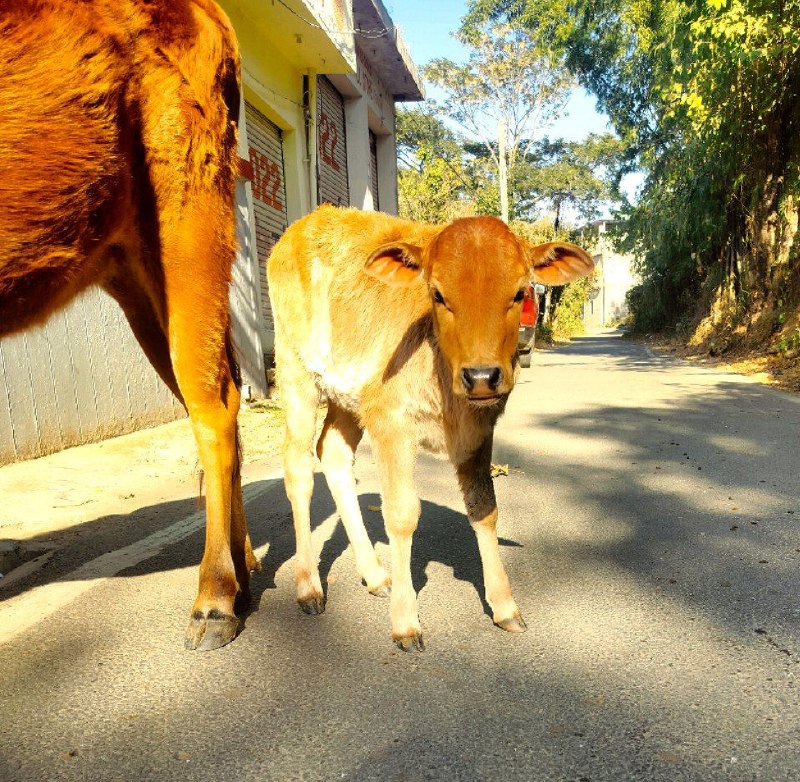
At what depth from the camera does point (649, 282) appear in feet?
105

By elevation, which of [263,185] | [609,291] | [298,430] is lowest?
[298,430]

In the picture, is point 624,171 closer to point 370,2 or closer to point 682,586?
point 370,2

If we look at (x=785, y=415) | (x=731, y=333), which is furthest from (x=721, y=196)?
(x=785, y=415)

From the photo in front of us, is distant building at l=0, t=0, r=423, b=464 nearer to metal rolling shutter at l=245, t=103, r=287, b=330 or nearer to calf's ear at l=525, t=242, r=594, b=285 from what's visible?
metal rolling shutter at l=245, t=103, r=287, b=330

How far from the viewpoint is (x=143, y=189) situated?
9.86 feet

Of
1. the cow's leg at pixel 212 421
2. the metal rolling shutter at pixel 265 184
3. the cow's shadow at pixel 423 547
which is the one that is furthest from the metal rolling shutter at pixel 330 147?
the cow's leg at pixel 212 421

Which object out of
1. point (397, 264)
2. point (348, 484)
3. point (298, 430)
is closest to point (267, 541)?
point (348, 484)

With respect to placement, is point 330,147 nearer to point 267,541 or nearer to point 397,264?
point 267,541

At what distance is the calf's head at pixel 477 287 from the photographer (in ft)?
8.53

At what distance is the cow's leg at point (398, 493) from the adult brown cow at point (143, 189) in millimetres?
687

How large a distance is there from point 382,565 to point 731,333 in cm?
1564

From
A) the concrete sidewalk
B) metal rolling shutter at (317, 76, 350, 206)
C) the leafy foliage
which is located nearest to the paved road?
the concrete sidewalk

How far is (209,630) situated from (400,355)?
1.37 metres

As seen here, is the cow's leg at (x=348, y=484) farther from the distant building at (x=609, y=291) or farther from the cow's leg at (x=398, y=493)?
the distant building at (x=609, y=291)
